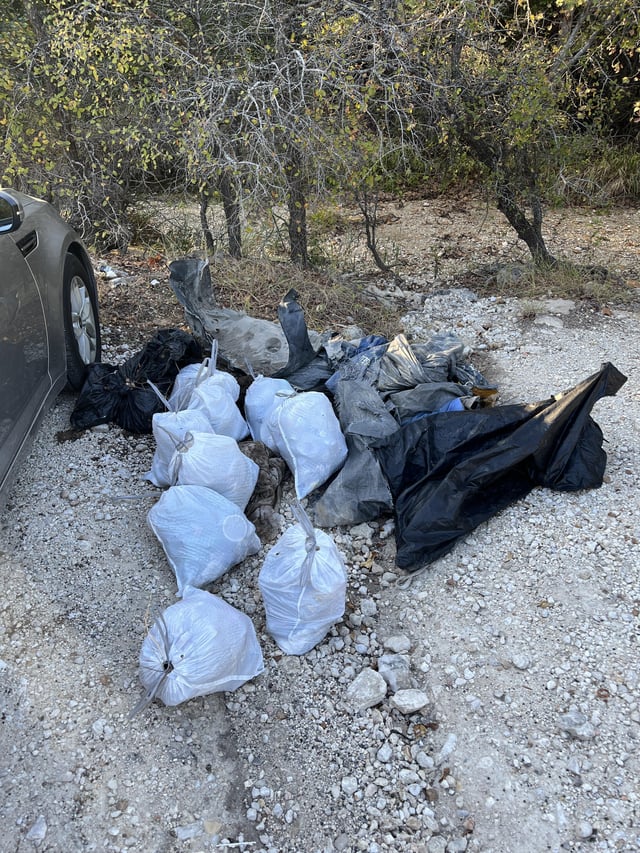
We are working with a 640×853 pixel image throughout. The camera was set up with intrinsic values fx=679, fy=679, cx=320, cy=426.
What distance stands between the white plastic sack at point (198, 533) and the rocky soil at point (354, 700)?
0.43 feet

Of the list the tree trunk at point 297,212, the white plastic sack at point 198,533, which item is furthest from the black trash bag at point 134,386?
the tree trunk at point 297,212

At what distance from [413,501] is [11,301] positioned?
6.53 feet

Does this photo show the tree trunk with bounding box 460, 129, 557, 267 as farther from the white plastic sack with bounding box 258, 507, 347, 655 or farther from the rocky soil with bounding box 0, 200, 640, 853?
the white plastic sack with bounding box 258, 507, 347, 655

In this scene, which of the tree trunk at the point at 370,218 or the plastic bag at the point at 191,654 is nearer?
the plastic bag at the point at 191,654

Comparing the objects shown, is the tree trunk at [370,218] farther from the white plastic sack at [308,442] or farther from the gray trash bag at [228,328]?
the white plastic sack at [308,442]

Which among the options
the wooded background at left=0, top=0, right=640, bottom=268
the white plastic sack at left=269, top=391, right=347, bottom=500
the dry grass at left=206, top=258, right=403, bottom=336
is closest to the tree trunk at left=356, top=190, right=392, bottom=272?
the wooded background at left=0, top=0, right=640, bottom=268

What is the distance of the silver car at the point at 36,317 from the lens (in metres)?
2.84

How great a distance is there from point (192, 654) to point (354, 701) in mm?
621

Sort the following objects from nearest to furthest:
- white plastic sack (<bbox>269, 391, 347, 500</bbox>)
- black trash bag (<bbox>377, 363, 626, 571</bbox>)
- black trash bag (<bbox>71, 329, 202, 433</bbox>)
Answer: black trash bag (<bbox>377, 363, 626, 571</bbox>)
white plastic sack (<bbox>269, 391, 347, 500</bbox>)
black trash bag (<bbox>71, 329, 202, 433</bbox>)

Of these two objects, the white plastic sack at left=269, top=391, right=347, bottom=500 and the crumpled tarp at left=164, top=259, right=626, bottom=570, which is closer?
the crumpled tarp at left=164, top=259, right=626, bottom=570

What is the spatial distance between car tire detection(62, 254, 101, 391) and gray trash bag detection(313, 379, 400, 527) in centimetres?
155

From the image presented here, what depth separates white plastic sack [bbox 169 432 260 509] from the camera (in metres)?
3.08

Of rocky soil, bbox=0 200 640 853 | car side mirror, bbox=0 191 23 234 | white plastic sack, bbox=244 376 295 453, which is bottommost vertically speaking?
rocky soil, bbox=0 200 640 853

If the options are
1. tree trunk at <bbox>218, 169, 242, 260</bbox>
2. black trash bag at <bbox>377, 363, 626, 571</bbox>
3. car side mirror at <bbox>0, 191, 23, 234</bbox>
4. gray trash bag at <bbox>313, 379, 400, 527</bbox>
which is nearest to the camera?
Answer: car side mirror at <bbox>0, 191, 23, 234</bbox>
